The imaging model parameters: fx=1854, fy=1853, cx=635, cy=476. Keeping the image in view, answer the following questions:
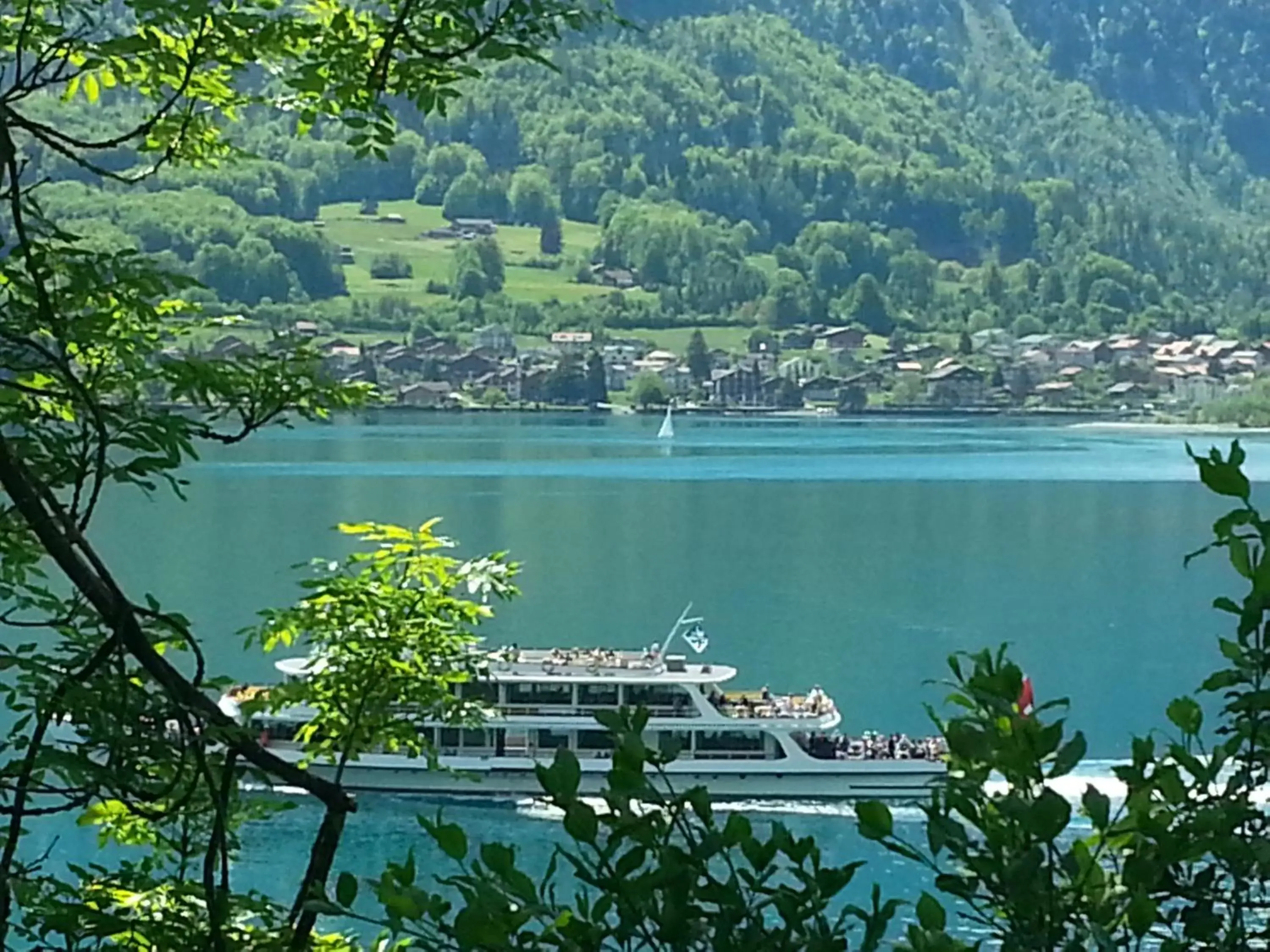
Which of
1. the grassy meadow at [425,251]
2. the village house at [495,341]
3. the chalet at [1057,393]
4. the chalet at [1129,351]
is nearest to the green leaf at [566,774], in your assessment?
the village house at [495,341]

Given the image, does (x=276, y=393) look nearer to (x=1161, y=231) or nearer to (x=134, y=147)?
(x=134, y=147)

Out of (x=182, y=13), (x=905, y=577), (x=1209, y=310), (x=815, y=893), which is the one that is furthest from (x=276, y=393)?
(x=1209, y=310)

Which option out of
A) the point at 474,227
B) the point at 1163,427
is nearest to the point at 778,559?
the point at 1163,427

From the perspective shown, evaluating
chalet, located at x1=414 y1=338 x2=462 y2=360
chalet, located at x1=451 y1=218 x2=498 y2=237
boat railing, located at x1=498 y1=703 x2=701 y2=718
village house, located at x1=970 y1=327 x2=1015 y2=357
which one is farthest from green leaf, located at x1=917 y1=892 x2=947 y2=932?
chalet, located at x1=451 y1=218 x2=498 y2=237

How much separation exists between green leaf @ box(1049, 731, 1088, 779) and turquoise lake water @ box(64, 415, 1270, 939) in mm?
2338

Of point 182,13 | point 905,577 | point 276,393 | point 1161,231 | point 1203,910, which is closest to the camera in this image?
point 1203,910

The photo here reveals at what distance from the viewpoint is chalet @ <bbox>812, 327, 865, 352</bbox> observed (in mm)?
83144

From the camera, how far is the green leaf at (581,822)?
3.37 ft

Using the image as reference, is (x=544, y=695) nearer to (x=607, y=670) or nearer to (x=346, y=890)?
(x=607, y=670)

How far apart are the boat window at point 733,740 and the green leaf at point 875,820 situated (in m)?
15.5

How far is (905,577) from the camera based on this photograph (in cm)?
2861

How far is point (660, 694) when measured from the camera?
1642 centimetres

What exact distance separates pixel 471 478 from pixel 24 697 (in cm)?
4039

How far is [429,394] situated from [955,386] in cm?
2336
